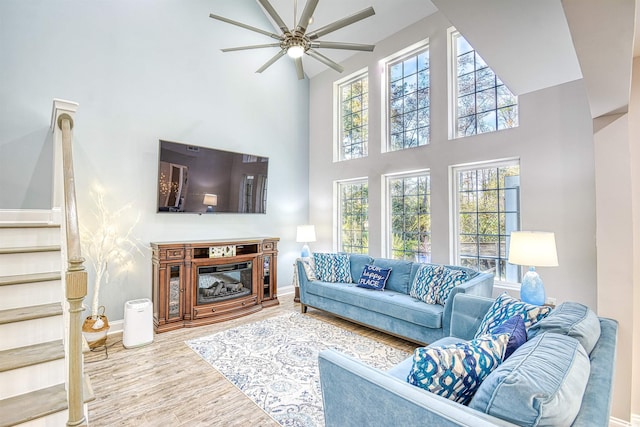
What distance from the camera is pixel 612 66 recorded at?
59.1 inches

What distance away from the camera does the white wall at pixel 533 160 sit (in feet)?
9.87

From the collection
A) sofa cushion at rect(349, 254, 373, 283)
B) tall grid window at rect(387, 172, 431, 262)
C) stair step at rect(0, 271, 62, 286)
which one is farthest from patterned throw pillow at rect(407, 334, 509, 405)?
tall grid window at rect(387, 172, 431, 262)

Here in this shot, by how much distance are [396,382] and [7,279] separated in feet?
8.48

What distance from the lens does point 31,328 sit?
196 centimetres

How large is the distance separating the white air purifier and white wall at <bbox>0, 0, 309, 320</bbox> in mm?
686

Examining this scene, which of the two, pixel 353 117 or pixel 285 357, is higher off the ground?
pixel 353 117

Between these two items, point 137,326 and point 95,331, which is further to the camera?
point 137,326

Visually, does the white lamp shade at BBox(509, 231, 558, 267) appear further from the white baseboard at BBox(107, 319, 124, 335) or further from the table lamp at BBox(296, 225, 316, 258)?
the white baseboard at BBox(107, 319, 124, 335)

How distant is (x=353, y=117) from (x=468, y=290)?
3.76 m

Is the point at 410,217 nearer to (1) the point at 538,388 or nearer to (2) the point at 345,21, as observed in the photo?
(2) the point at 345,21

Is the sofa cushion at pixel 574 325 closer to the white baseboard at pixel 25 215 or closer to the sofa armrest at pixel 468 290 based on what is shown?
the sofa armrest at pixel 468 290

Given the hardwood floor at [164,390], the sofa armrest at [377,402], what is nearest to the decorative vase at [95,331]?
the hardwood floor at [164,390]

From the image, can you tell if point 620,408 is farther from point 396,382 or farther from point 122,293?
point 122,293

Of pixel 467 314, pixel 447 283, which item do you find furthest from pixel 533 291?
pixel 447 283
